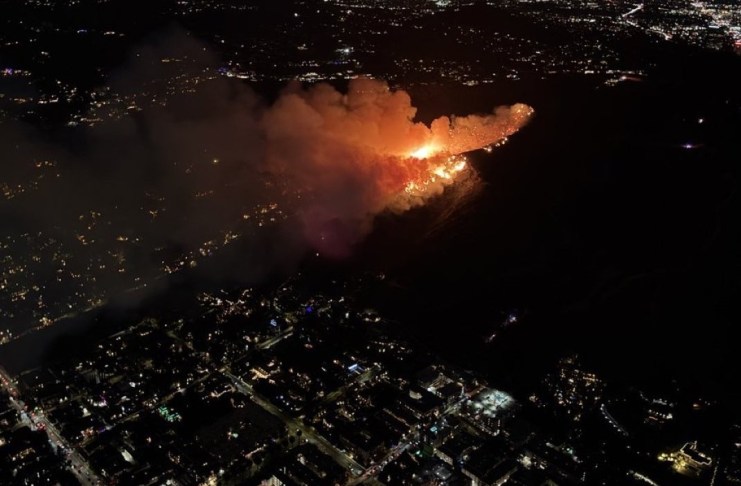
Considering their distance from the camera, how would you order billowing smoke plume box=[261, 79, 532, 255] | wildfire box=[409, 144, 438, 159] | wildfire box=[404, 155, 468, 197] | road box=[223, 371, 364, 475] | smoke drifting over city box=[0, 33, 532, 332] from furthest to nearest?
wildfire box=[409, 144, 438, 159], wildfire box=[404, 155, 468, 197], billowing smoke plume box=[261, 79, 532, 255], smoke drifting over city box=[0, 33, 532, 332], road box=[223, 371, 364, 475]

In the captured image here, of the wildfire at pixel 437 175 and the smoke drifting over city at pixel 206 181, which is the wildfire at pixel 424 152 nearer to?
the smoke drifting over city at pixel 206 181

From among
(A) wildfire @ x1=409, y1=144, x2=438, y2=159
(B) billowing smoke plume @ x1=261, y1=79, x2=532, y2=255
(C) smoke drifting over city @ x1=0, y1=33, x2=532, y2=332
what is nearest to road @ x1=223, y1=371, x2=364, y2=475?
(C) smoke drifting over city @ x1=0, y1=33, x2=532, y2=332

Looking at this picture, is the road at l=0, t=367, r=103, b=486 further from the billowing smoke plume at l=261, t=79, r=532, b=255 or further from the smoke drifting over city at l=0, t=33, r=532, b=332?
the billowing smoke plume at l=261, t=79, r=532, b=255

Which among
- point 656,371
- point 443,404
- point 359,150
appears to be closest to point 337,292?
point 443,404

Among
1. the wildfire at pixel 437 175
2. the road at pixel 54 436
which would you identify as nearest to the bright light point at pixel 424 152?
the wildfire at pixel 437 175

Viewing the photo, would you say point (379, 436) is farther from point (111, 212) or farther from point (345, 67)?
point (345, 67)
